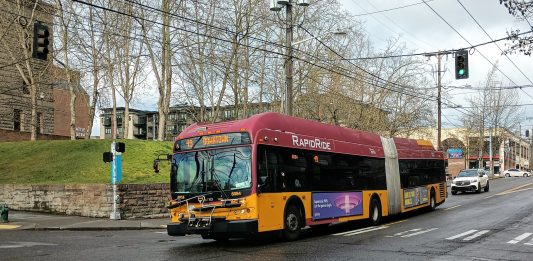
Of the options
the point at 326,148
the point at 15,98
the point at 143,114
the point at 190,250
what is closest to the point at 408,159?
the point at 326,148

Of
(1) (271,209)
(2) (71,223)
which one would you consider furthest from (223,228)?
(2) (71,223)

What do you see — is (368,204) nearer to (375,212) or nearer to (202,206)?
(375,212)

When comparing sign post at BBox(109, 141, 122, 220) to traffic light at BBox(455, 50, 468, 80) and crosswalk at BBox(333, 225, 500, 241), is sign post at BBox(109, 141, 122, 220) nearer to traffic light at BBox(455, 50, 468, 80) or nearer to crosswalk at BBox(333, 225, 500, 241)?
crosswalk at BBox(333, 225, 500, 241)

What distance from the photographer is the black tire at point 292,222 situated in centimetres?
1374

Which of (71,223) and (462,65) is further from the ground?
(462,65)

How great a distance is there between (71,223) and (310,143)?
10.2 m

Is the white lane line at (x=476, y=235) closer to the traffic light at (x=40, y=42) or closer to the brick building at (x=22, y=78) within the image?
the traffic light at (x=40, y=42)

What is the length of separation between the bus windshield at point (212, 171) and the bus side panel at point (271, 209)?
560mm

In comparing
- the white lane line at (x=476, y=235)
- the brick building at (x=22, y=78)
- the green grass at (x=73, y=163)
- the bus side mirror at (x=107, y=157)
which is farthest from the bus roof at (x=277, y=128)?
the brick building at (x=22, y=78)

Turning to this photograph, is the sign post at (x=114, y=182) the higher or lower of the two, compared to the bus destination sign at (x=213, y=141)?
lower

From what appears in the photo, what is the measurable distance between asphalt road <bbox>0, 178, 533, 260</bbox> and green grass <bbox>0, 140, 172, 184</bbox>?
7764mm

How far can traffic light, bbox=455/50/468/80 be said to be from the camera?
76.8ft

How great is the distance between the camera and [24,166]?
2838 cm

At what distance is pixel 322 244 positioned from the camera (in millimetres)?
13133
